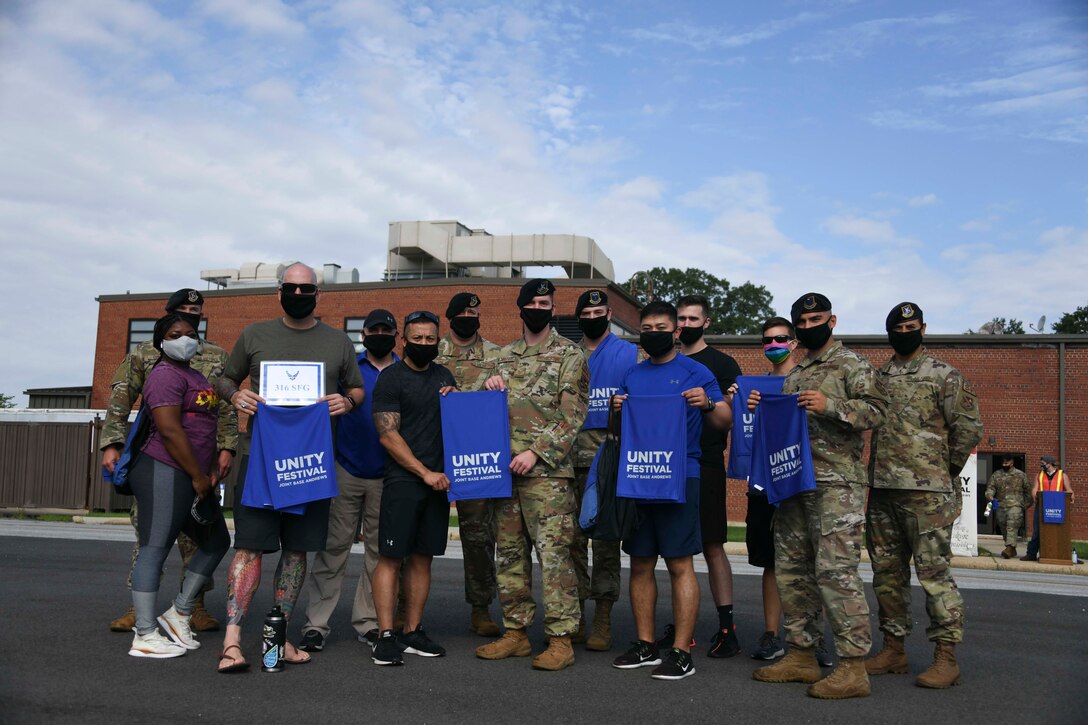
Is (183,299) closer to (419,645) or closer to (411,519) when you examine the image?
(411,519)

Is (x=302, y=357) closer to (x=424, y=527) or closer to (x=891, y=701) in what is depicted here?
(x=424, y=527)

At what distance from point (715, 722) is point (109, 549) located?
11.2 meters

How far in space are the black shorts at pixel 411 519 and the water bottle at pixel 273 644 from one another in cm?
84

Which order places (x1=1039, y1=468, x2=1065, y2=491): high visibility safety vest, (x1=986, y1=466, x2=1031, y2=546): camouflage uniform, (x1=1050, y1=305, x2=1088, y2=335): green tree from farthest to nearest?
1. (x1=1050, y1=305, x2=1088, y2=335): green tree
2. (x1=986, y1=466, x2=1031, y2=546): camouflage uniform
3. (x1=1039, y1=468, x2=1065, y2=491): high visibility safety vest

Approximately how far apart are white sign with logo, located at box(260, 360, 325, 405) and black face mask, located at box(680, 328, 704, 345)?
280 cm

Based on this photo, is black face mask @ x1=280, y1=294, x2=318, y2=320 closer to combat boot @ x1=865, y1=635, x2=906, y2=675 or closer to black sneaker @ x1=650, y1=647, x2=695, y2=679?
black sneaker @ x1=650, y1=647, x2=695, y2=679

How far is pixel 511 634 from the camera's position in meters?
6.36

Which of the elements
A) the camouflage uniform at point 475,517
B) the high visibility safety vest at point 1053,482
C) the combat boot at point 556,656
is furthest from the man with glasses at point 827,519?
the high visibility safety vest at point 1053,482

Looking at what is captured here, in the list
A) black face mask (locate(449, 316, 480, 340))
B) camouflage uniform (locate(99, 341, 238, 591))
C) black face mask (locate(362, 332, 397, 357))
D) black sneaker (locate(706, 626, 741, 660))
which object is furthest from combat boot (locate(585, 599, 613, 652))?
camouflage uniform (locate(99, 341, 238, 591))

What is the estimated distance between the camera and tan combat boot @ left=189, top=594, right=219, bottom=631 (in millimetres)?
7012

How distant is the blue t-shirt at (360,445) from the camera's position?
6.85 meters

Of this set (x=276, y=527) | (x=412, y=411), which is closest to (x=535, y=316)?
(x=412, y=411)

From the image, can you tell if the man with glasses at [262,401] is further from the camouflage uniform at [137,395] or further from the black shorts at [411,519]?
the camouflage uniform at [137,395]

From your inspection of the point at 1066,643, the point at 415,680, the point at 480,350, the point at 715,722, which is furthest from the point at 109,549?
the point at 1066,643
